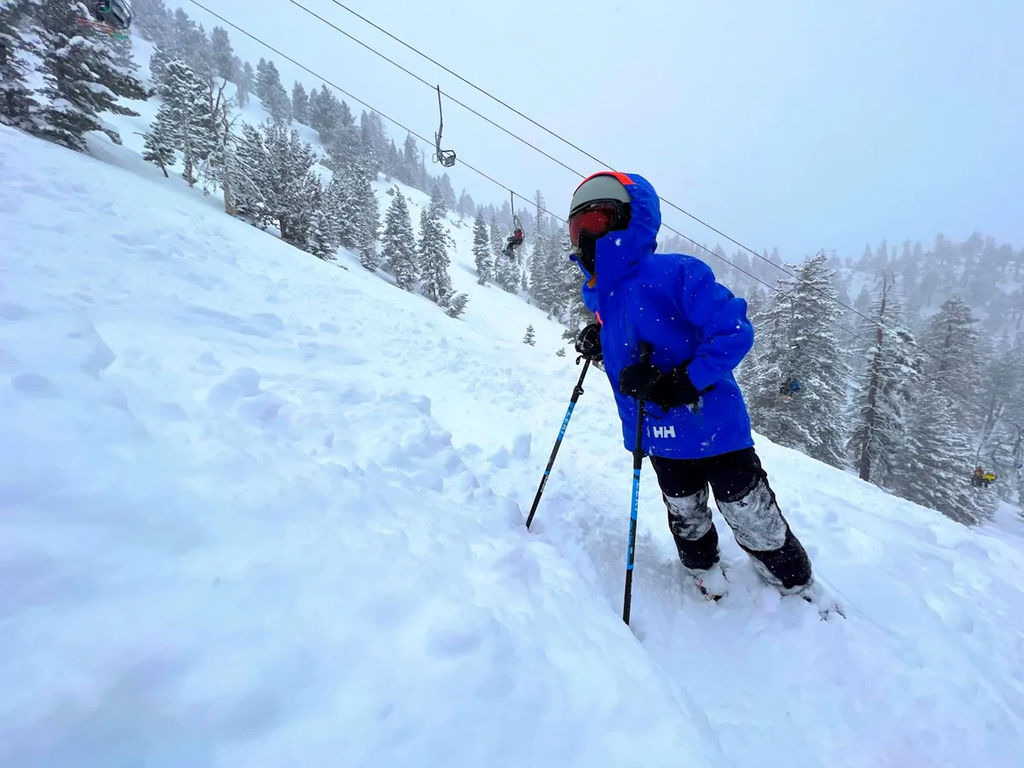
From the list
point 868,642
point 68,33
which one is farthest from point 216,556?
point 68,33

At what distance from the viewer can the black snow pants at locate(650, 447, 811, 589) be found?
2.87 meters

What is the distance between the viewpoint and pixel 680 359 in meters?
2.85

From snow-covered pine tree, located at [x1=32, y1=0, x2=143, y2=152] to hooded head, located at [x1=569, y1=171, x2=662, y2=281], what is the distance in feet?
86.2

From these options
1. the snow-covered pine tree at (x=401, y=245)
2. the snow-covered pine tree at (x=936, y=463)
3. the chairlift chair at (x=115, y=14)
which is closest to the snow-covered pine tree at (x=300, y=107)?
the snow-covered pine tree at (x=401, y=245)

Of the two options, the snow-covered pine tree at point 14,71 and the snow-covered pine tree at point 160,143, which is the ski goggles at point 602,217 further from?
the snow-covered pine tree at point 160,143

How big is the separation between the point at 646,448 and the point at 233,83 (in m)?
111

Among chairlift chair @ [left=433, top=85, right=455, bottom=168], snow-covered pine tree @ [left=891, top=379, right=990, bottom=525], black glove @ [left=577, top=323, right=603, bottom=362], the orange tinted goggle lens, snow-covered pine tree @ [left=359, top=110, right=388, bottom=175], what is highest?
snow-covered pine tree @ [left=359, top=110, right=388, bottom=175]

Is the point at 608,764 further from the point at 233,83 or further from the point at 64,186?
the point at 233,83

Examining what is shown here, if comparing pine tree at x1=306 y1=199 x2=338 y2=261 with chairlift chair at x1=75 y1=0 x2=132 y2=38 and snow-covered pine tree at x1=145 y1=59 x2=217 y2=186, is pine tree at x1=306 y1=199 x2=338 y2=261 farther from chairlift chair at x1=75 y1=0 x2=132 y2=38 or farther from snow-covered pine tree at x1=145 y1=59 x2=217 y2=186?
chairlift chair at x1=75 y1=0 x2=132 y2=38

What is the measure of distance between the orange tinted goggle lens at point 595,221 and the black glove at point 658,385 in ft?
2.92

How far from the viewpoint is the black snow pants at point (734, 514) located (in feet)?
9.43

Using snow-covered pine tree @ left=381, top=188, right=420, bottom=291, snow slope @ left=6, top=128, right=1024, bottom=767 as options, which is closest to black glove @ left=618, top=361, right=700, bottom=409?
snow slope @ left=6, top=128, right=1024, bottom=767

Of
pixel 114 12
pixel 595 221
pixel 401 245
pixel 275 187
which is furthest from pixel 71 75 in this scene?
pixel 595 221

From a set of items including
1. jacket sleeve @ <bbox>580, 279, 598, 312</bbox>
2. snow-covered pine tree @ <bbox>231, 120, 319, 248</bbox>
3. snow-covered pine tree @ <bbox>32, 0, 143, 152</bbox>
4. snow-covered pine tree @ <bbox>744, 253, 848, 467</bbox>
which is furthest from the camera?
snow-covered pine tree @ <bbox>231, 120, 319, 248</bbox>
